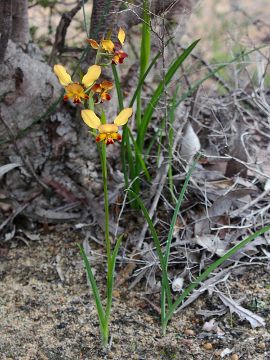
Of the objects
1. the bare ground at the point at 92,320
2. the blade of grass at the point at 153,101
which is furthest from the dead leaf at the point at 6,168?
the blade of grass at the point at 153,101

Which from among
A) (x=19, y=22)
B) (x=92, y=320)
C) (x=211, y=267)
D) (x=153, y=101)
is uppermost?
(x=19, y=22)

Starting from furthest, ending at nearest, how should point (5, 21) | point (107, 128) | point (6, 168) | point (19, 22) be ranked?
point (19, 22) < point (6, 168) < point (5, 21) < point (107, 128)

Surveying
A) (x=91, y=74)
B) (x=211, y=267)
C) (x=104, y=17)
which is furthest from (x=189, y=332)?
(x=104, y=17)

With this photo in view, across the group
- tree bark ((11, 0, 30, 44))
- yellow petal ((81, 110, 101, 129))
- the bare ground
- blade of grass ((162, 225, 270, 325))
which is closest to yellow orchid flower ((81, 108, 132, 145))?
yellow petal ((81, 110, 101, 129))

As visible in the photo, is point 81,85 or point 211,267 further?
point 211,267

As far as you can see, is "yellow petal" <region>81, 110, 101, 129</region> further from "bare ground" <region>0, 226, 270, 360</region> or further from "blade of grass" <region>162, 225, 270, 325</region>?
"bare ground" <region>0, 226, 270, 360</region>

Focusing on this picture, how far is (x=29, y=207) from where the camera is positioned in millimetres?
1959

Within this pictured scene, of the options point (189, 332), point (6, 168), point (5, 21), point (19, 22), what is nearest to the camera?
point (189, 332)

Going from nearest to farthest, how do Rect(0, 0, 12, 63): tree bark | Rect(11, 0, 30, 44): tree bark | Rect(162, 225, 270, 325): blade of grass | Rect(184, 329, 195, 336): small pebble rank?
Rect(162, 225, 270, 325): blade of grass < Rect(184, 329, 195, 336): small pebble < Rect(0, 0, 12, 63): tree bark < Rect(11, 0, 30, 44): tree bark

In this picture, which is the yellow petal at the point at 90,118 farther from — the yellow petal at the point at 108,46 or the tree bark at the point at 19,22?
the tree bark at the point at 19,22

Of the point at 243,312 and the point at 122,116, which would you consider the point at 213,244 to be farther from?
the point at 122,116

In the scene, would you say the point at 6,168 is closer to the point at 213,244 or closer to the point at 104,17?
the point at 104,17

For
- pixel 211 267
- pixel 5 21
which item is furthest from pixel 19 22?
pixel 211 267

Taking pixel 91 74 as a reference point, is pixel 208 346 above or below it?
below
